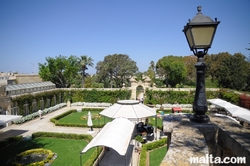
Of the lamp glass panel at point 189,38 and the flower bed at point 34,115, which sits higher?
the lamp glass panel at point 189,38

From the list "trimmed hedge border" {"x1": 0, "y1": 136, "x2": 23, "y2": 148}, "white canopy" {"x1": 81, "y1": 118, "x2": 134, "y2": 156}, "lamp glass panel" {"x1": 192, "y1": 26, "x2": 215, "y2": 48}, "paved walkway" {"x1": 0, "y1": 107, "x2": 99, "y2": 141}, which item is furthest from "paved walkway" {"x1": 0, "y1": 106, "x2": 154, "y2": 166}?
"lamp glass panel" {"x1": 192, "y1": 26, "x2": 215, "y2": 48}

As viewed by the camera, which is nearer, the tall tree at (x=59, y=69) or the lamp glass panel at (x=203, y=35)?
the lamp glass panel at (x=203, y=35)

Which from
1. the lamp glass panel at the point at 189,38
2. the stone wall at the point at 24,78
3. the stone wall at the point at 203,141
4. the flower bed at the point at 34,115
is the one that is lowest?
the flower bed at the point at 34,115

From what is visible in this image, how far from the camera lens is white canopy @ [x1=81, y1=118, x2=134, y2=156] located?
26.8 ft

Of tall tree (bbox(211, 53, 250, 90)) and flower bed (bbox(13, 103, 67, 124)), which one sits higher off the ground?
tall tree (bbox(211, 53, 250, 90))

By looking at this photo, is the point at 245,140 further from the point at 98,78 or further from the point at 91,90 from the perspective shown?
Answer: the point at 98,78

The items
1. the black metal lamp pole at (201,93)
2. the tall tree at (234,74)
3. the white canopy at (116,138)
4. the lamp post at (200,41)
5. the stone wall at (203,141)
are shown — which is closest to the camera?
the stone wall at (203,141)

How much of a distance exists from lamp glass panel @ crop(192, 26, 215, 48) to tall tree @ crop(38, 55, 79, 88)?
34825mm

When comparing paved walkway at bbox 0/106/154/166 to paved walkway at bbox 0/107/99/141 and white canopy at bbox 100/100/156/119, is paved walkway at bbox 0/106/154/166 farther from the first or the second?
white canopy at bbox 100/100/156/119

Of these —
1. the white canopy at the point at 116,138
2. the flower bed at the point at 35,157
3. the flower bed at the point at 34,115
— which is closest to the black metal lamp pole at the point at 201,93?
the white canopy at the point at 116,138

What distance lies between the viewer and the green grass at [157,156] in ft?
35.0

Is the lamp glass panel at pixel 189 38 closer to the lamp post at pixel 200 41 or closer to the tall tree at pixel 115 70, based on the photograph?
the lamp post at pixel 200 41

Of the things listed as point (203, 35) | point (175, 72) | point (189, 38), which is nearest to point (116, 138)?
point (189, 38)

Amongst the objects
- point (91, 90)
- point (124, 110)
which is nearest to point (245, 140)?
point (124, 110)
